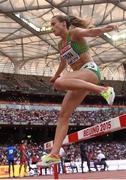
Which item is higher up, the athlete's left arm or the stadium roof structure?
the stadium roof structure

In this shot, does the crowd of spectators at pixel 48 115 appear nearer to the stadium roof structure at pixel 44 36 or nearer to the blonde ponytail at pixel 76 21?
the stadium roof structure at pixel 44 36

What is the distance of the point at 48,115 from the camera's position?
47125 millimetres

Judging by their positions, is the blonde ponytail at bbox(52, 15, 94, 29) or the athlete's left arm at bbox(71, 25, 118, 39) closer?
the athlete's left arm at bbox(71, 25, 118, 39)

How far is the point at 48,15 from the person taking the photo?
35000mm

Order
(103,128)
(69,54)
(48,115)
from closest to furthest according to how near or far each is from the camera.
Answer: (69,54), (103,128), (48,115)

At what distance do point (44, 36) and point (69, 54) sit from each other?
36117 mm

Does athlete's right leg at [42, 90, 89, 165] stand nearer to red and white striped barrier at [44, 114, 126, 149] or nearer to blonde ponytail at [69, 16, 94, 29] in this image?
red and white striped barrier at [44, 114, 126, 149]

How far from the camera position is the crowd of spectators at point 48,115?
147 ft

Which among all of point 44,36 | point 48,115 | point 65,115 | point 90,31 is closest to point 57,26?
point 90,31

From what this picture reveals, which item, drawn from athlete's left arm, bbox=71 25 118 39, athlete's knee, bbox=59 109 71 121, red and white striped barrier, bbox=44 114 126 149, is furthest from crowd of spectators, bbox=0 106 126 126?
athlete's left arm, bbox=71 25 118 39

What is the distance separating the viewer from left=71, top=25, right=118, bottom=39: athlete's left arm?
488cm

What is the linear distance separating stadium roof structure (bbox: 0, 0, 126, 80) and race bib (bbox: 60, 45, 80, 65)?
915 inches

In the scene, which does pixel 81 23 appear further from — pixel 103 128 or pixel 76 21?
pixel 103 128

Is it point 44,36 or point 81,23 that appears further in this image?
point 44,36
